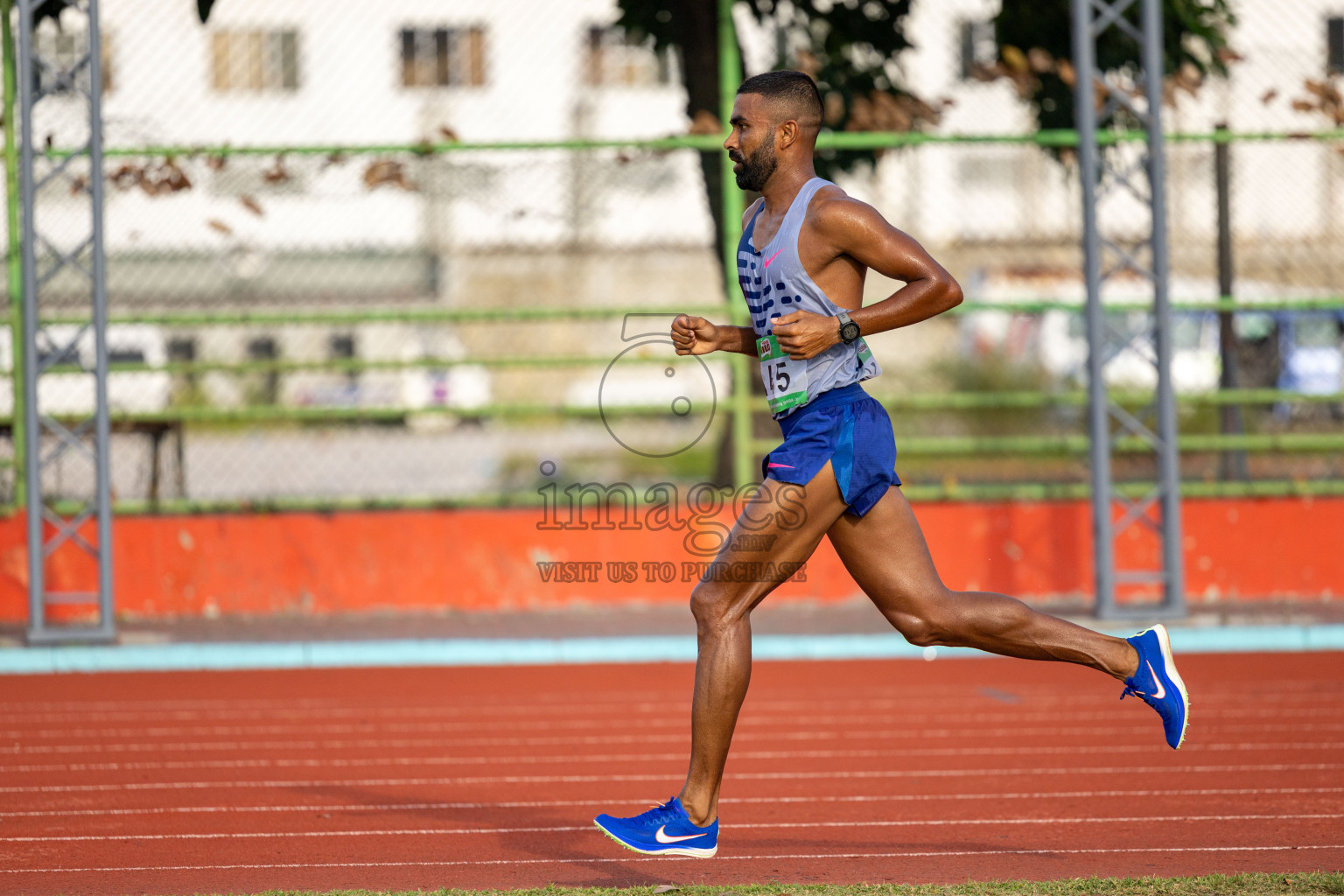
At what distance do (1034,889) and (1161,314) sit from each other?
19.8ft

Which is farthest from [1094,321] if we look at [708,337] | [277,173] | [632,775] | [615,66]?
[615,66]

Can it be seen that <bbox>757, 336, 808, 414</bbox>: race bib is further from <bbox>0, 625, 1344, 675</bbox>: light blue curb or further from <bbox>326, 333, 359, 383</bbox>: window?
<bbox>326, 333, 359, 383</bbox>: window

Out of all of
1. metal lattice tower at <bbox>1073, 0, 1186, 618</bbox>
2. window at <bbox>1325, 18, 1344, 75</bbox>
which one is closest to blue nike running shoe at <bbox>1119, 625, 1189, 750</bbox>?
metal lattice tower at <bbox>1073, 0, 1186, 618</bbox>

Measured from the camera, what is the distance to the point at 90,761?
6.57m

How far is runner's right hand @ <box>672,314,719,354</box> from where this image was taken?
176 inches

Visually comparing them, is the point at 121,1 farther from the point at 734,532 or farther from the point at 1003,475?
the point at 734,532

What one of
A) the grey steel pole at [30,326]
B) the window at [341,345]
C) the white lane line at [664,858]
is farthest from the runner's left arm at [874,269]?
the window at [341,345]

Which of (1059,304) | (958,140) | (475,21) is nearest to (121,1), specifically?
(958,140)

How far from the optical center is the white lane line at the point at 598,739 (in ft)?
22.4

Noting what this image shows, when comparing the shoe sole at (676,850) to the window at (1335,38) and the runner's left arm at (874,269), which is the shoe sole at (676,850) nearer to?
the runner's left arm at (874,269)

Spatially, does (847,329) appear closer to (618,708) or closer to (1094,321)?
(618,708)

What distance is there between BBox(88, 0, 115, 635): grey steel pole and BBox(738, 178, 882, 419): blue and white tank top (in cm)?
583

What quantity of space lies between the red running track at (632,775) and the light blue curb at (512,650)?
0.28m

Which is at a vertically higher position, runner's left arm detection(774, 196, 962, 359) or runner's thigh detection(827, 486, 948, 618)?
runner's left arm detection(774, 196, 962, 359)
